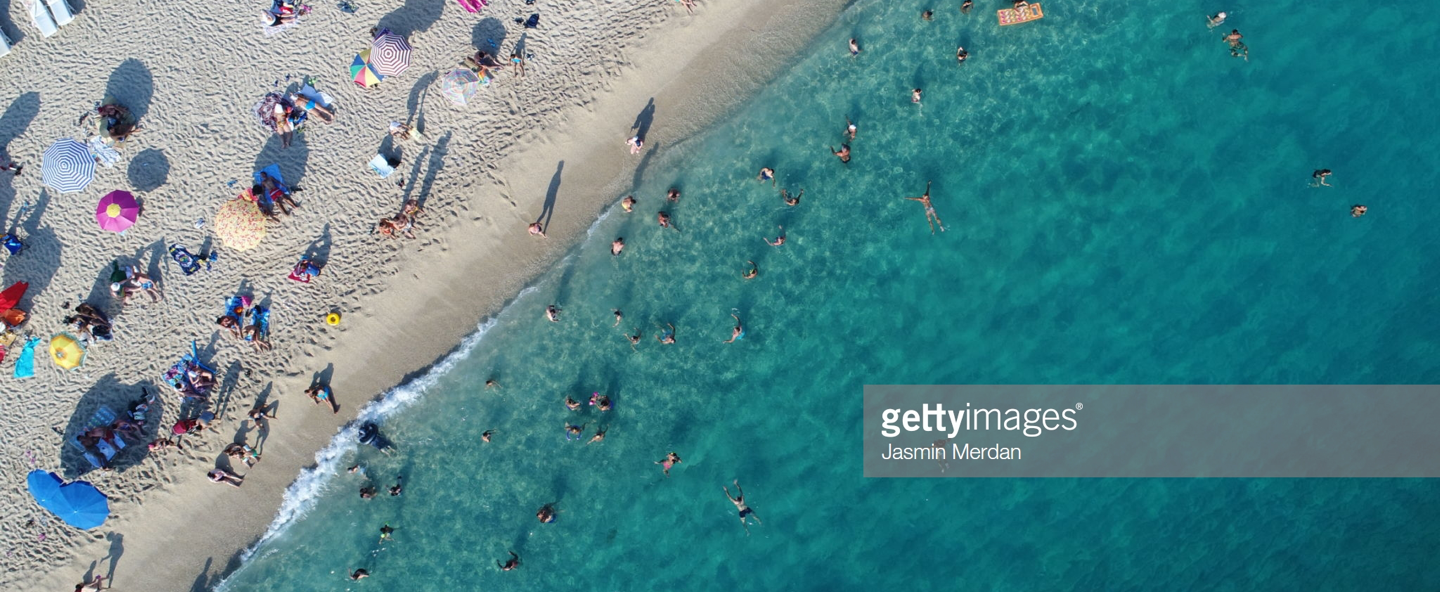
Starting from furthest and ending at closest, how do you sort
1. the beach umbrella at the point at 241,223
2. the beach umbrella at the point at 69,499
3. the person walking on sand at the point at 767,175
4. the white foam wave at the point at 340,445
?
1. the person walking on sand at the point at 767,175
2. the white foam wave at the point at 340,445
3. the beach umbrella at the point at 241,223
4. the beach umbrella at the point at 69,499

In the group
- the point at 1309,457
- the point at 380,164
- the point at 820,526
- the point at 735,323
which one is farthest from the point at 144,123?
the point at 1309,457

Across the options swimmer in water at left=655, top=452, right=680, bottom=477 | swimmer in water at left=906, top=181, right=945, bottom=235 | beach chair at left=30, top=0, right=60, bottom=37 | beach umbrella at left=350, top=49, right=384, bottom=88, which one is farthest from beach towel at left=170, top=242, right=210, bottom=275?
swimmer in water at left=906, top=181, right=945, bottom=235

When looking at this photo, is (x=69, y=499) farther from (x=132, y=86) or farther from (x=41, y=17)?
(x=41, y=17)

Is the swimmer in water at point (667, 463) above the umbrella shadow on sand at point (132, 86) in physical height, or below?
below

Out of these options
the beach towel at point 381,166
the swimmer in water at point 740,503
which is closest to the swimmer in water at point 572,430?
the swimmer in water at point 740,503

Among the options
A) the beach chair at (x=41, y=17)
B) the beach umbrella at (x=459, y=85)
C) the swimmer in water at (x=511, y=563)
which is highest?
the beach umbrella at (x=459, y=85)

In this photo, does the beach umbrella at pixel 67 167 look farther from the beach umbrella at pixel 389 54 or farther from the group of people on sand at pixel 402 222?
the beach umbrella at pixel 389 54
